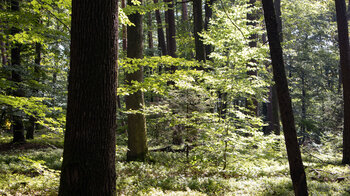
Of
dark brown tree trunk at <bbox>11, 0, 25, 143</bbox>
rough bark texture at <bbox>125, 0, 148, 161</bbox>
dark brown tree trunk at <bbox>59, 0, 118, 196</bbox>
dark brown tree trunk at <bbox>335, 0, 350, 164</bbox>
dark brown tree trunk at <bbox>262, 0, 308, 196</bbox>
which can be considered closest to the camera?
dark brown tree trunk at <bbox>59, 0, 118, 196</bbox>

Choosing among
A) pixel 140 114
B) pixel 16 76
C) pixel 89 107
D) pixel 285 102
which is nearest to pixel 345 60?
pixel 285 102

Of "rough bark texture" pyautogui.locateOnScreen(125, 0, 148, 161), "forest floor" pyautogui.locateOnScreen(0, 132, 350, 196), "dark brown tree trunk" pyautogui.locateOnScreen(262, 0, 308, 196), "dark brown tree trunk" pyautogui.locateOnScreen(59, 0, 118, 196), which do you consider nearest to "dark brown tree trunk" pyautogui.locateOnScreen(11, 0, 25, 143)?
"forest floor" pyautogui.locateOnScreen(0, 132, 350, 196)

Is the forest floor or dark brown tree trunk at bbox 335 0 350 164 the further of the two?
dark brown tree trunk at bbox 335 0 350 164

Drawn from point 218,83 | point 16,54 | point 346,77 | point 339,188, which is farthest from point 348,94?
point 16,54

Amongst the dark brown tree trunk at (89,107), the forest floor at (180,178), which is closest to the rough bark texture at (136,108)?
the forest floor at (180,178)

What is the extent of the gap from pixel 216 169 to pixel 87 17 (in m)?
7.20

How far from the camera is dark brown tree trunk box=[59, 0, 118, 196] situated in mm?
2605

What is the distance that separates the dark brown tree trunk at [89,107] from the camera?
2.61 metres

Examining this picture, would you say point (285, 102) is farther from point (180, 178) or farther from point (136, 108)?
point (136, 108)

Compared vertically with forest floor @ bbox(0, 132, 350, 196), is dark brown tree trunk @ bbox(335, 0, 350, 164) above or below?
above

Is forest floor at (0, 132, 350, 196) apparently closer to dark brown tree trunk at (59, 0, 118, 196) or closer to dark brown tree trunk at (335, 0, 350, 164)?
dark brown tree trunk at (335, 0, 350, 164)

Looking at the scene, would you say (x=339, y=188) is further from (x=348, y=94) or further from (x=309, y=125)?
(x=309, y=125)

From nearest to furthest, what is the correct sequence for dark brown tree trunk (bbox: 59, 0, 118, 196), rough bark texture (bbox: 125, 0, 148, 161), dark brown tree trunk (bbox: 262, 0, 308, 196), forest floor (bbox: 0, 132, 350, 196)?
dark brown tree trunk (bbox: 59, 0, 118, 196) → dark brown tree trunk (bbox: 262, 0, 308, 196) → forest floor (bbox: 0, 132, 350, 196) → rough bark texture (bbox: 125, 0, 148, 161)

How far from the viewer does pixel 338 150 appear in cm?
1461
